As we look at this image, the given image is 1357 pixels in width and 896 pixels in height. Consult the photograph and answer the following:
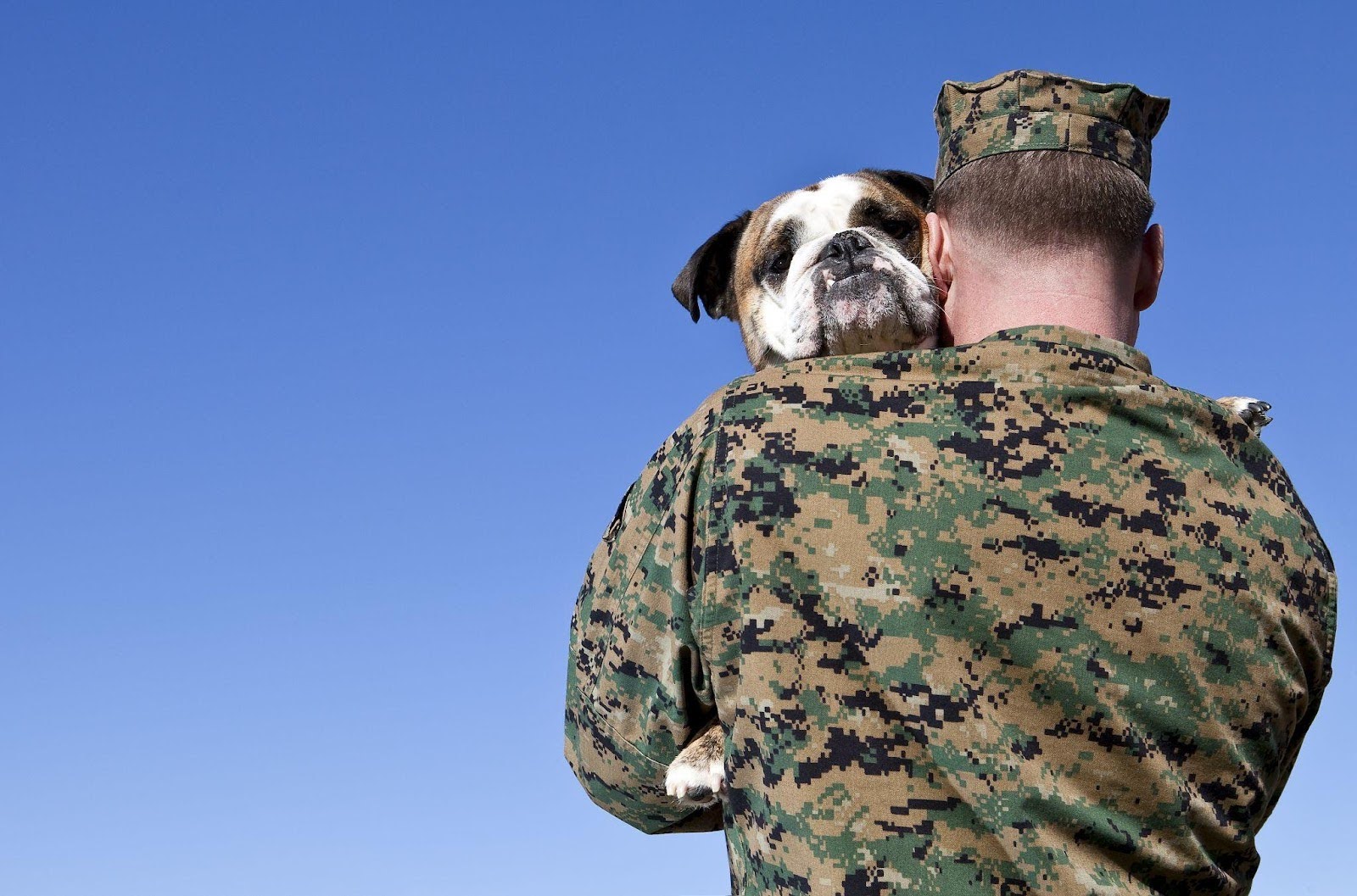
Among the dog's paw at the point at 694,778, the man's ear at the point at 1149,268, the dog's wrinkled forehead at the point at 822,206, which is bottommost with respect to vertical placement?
the dog's paw at the point at 694,778

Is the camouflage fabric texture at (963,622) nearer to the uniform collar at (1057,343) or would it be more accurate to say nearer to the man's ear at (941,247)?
the uniform collar at (1057,343)

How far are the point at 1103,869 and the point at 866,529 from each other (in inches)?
30.1

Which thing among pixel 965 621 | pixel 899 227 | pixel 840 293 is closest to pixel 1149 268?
pixel 965 621

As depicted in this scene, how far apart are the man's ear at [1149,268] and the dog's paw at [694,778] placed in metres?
1.48

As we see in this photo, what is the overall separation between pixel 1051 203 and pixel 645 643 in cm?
132

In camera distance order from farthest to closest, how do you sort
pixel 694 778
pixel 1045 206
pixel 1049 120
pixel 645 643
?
pixel 1049 120, pixel 1045 206, pixel 694 778, pixel 645 643

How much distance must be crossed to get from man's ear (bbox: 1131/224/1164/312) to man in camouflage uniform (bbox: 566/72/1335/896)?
53 cm

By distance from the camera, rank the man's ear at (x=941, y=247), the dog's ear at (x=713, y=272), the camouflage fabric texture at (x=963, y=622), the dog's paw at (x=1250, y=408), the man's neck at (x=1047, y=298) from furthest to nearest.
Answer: the dog's ear at (x=713, y=272) → the dog's paw at (x=1250, y=408) → the man's ear at (x=941, y=247) → the man's neck at (x=1047, y=298) → the camouflage fabric texture at (x=963, y=622)

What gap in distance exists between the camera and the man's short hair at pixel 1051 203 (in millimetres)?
2848

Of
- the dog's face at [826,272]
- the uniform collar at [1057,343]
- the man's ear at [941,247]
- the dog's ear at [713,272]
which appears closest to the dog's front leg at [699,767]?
the uniform collar at [1057,343]

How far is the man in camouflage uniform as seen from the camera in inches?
93.0

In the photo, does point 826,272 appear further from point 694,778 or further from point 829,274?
point 694,778

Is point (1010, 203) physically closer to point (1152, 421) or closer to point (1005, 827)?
point (1152, 421)

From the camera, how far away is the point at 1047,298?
2775 mm
